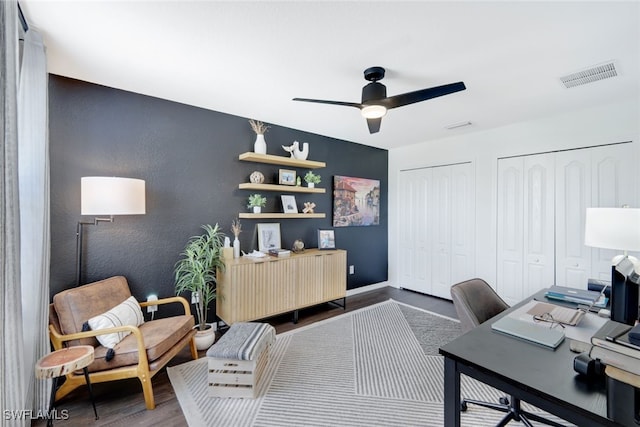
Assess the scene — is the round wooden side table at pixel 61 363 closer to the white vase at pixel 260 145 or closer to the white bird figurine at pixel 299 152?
the white vase at pixel 260 145

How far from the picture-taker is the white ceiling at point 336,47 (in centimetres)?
159

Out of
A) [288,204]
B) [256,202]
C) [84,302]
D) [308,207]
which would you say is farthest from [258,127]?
[84,302]

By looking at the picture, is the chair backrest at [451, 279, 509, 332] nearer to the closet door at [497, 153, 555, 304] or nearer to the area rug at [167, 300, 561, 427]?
the area rug at [167, 300, 561, 427]

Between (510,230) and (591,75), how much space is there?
6.64 ft

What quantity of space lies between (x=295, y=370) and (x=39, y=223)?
2.18 metres

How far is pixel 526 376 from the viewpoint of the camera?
1.10 meters

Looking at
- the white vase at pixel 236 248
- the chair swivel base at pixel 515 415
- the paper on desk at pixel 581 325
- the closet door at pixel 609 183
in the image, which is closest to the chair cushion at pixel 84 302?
the white vase at pixel 236 248

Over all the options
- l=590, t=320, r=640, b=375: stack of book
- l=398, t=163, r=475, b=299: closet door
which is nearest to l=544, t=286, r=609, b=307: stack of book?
l=590, t=320, r=640, b=375: stack of book

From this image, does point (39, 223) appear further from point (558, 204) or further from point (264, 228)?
point (558, 204)

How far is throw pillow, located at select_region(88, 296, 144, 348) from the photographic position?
2016mm

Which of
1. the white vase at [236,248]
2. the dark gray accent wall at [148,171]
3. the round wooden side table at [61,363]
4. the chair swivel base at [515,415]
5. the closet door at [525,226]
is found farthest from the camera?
the closet door at [525,226]

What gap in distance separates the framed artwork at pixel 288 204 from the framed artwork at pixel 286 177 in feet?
0.65

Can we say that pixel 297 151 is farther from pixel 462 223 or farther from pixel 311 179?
pixel 462 223

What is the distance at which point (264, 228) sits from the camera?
3.59m
